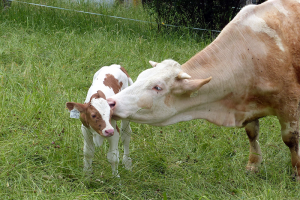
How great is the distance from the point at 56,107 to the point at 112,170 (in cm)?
146

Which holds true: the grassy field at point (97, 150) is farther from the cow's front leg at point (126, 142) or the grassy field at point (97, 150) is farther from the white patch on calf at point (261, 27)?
the white patch on calf at point (261, 27)

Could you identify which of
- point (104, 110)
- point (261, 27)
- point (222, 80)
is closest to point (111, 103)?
point (104, 110)

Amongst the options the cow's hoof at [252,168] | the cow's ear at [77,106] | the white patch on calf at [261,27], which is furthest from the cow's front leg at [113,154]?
the white patch on calf at [261,27]

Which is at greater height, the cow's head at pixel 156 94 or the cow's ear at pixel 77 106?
the cow's head at pixel 156 94

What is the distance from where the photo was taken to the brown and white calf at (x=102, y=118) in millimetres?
3066

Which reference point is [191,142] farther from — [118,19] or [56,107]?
[118,19]

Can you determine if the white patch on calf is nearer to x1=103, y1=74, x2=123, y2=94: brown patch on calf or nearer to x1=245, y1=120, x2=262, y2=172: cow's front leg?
x1=245, y1=120, x2=262, y2=172: cow's front leg

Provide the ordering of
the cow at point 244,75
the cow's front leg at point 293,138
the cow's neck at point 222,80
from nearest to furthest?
the cow at point 244,75 → the cow's neck at point 222,80 → the cow's front leg at point 293,138

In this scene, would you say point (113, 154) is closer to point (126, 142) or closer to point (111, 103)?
point (126, 142)

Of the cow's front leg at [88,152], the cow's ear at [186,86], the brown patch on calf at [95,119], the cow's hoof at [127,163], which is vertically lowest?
the cow's hoof at [127,163]

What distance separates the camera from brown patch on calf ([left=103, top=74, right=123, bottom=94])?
12.4 feet

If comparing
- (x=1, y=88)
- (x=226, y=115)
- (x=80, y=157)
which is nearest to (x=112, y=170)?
(x=80, y=157)

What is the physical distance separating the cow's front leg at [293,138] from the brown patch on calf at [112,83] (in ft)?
5.71

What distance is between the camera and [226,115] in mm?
3588
